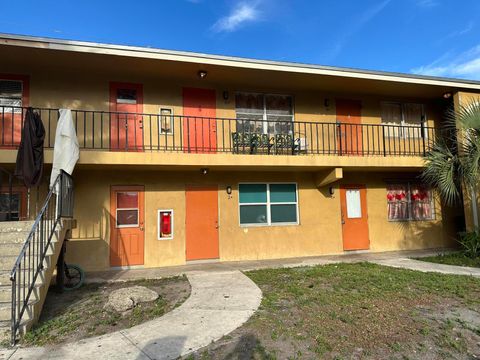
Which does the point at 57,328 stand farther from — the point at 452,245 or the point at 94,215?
the point at 452,245

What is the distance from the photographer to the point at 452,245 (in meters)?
12.6

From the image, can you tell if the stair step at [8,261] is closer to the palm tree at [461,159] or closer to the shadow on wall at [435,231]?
the palm tree at [461,159]

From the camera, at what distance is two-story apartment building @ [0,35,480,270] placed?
30.5ft

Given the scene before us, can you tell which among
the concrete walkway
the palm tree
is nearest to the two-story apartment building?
the palm tree

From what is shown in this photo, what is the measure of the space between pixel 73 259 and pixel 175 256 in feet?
8.51

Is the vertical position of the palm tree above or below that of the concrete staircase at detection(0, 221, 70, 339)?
above

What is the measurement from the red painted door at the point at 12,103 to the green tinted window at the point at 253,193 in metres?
6.04

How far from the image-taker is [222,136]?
1063 centimetres

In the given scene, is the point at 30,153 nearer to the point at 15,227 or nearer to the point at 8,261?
the point at 15,227

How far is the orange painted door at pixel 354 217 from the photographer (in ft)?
38.2

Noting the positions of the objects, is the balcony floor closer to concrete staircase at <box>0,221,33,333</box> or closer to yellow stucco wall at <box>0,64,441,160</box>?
yellow stucco wall at <box>0,64,441,160</box>

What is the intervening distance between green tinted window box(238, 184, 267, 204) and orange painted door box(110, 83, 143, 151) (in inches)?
126

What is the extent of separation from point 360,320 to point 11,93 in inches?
378

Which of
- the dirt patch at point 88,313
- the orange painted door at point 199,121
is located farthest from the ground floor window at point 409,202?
the dirt patch at point 88,313
